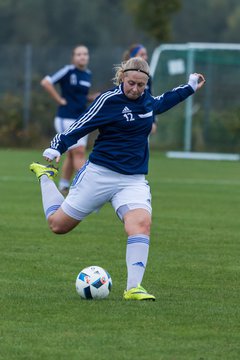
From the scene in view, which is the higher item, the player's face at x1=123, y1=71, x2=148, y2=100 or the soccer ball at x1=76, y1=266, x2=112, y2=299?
the player's face at x1=123, y1=71, x2=148, y2=100

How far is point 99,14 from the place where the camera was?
6309cm

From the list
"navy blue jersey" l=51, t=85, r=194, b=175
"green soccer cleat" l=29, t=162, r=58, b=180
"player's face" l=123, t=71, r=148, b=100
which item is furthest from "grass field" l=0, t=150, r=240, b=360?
"player's face" l=123, t=71, r=148, b=100

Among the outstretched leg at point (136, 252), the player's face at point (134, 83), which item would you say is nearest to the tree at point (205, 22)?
the player's face at point (134, 83)

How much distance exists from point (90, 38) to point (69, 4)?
3.13 metres

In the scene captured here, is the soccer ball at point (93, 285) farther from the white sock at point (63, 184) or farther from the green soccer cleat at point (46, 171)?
the white sock at point (63, 184)

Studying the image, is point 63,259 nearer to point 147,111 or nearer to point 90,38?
point 147,111

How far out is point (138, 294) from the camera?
7.29 m

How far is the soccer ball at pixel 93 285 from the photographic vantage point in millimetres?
7344

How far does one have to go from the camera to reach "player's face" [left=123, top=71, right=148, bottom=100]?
7461 millimetres

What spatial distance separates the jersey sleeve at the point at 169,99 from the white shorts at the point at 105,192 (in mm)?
546

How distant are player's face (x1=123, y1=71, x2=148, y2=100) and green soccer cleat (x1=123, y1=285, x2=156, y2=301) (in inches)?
52.7

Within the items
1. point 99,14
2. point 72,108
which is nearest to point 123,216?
point 72,108

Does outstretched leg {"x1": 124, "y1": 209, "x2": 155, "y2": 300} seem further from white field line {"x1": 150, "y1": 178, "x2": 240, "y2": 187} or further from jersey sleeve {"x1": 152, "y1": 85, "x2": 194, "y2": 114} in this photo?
white field line {"x1": 150, "y1": 178, "x2": 240, "y2": 187}

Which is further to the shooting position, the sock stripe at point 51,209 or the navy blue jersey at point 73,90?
the navy blue jersey at point 73,90
